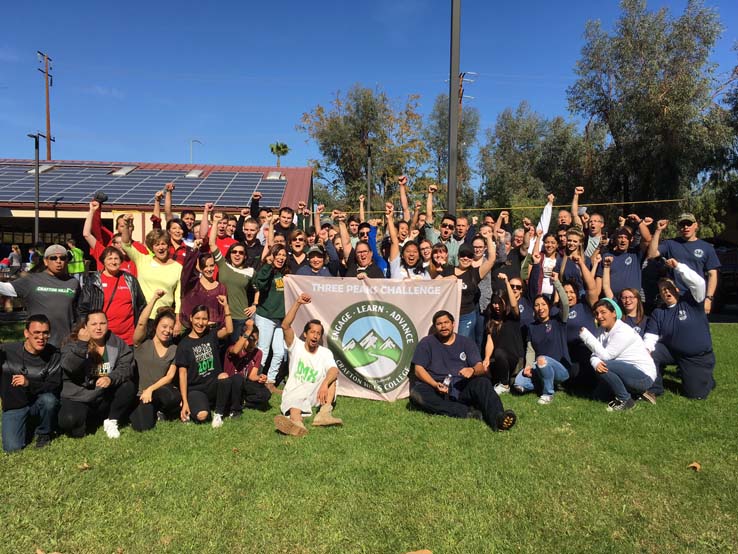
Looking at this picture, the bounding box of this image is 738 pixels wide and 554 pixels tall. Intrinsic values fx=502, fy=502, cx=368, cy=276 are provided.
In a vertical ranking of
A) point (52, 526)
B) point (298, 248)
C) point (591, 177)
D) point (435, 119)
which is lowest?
point (52, 526)

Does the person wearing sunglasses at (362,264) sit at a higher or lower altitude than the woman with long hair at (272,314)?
higher

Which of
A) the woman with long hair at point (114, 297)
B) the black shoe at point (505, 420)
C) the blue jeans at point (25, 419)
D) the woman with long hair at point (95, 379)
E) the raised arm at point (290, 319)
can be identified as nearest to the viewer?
the blue jeans at point (25, 419)

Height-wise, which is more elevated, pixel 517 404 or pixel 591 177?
pixel 591 177

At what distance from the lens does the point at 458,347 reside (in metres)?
5.40

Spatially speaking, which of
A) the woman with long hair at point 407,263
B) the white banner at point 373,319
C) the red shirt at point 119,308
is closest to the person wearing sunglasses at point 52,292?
the red shirt at point 119,308

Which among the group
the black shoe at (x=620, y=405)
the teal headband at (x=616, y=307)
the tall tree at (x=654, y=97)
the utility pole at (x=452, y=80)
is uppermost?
the tall tree at (x=654, y=97)

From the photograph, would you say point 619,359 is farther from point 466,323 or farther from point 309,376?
point 309,376

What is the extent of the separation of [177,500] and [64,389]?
2.01 meters

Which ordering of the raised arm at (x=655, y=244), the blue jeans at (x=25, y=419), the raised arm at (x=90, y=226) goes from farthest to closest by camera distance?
1. the raised arm at (x=655, y=244)
2. the raised arm at (x=90, y=226)
3. the blue jeans at (x=25, y=419)

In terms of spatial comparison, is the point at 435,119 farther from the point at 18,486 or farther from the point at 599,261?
the point at 18,486

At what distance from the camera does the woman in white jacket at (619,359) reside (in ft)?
17.8

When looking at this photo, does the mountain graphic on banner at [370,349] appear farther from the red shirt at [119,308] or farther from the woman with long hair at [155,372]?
the red shirt at [119,308]

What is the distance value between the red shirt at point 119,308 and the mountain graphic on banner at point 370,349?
2.44 meters

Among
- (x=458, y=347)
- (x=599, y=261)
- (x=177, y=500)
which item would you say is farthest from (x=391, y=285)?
(x=177, y=500)
